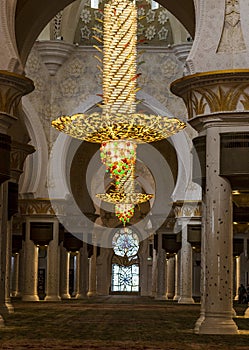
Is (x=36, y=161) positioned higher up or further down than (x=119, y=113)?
higher up

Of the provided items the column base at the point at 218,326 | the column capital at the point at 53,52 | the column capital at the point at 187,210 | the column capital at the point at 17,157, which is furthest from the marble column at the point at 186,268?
the column base at the point at 218,326

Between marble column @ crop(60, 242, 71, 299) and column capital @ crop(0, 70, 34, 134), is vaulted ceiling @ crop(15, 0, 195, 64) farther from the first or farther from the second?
marble column @ crop(60, 242, 71, 299)

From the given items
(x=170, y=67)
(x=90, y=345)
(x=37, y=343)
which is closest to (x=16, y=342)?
(x=37, y=343)

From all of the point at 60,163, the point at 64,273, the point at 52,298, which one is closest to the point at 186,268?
the point at 52,298

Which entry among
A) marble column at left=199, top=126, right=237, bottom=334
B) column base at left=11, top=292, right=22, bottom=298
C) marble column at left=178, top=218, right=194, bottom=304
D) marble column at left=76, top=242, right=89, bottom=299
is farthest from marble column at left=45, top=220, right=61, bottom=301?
marble column at left=199, top=126, right=237, bottom=334

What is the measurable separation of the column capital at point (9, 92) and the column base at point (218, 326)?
3.52 metres

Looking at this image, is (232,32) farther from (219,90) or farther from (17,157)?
(17,157)

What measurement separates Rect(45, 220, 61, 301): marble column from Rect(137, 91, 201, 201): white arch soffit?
3.75 metres

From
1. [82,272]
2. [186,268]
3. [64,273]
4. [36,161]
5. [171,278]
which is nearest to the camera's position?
[36,161]

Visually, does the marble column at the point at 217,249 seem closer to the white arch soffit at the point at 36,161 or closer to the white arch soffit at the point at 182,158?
the white arch soffit at the point at 36,161

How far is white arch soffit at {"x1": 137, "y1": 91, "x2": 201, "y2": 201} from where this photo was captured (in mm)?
26891

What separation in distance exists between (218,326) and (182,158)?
53.0 ft

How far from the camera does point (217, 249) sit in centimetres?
1116

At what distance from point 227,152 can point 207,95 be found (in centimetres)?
75
